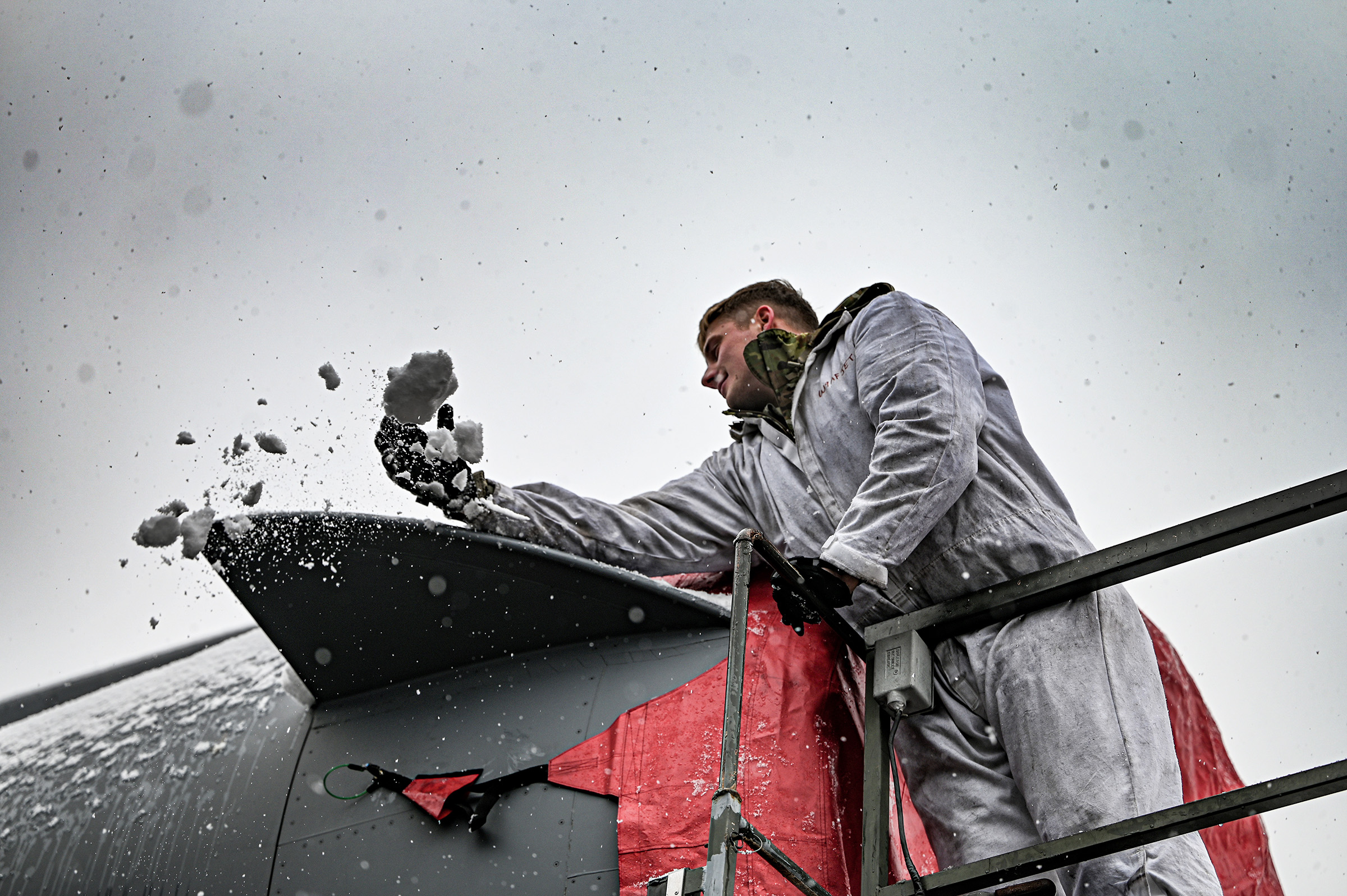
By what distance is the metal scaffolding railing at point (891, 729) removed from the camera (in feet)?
6.11

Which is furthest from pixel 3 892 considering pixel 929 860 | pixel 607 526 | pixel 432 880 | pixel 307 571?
pixel 929 860

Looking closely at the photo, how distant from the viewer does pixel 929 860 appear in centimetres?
248

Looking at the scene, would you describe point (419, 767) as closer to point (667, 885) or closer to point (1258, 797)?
point (667, 885)

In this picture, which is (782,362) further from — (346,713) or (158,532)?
(158,532)

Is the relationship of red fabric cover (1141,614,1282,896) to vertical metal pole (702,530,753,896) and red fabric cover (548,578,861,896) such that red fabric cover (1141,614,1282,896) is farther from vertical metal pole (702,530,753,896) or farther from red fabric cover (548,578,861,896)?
vertical metal pole (702,530,753,896)

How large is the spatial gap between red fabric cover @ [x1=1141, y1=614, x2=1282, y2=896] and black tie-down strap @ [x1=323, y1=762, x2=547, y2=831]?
5.37 ft

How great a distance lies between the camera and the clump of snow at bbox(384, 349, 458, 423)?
10.3ft

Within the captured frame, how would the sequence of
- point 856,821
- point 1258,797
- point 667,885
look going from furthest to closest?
point 856,821
point 667,885
point 1258,797

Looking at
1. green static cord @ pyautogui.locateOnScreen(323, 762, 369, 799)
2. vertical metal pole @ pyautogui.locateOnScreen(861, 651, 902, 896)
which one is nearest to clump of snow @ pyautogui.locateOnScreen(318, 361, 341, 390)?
green static cord @ pyautogui.locateOnScreen(323, 762, 369, 799)

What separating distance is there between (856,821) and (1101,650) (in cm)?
68

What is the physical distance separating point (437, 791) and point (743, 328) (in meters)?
2.03

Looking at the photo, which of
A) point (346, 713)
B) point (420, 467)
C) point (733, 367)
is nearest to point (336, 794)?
point (346, 713)

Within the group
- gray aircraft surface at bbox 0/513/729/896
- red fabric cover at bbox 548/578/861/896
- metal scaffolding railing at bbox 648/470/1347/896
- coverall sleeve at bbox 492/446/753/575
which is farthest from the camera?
coverall sleeve at bbox 492/446/753/575

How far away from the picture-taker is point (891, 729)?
247 centimetres
